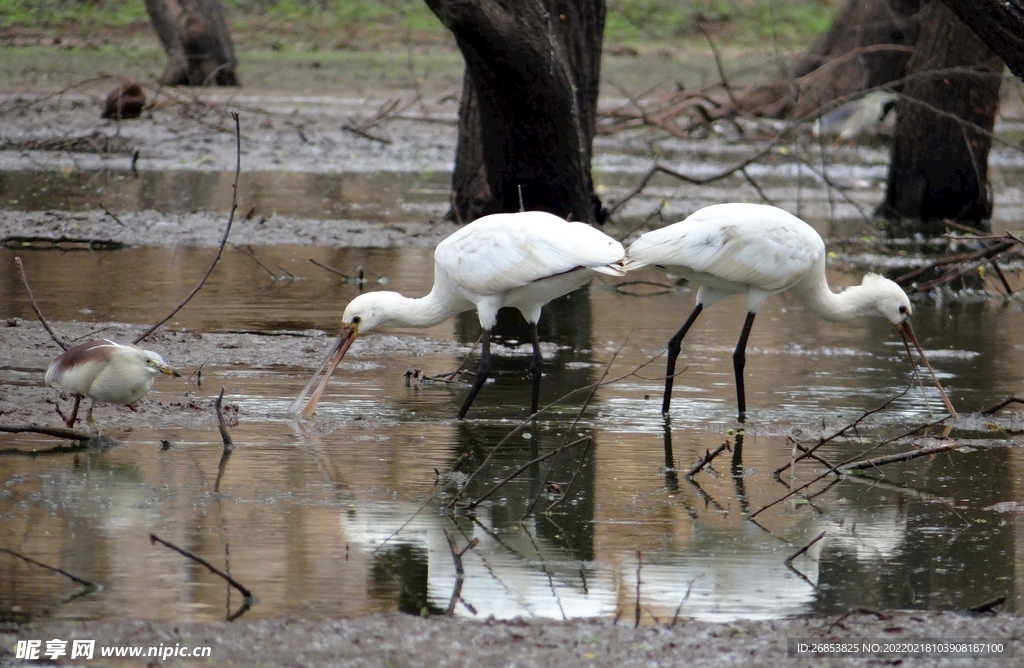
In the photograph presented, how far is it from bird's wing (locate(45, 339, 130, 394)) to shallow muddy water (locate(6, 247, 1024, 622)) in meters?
0.27

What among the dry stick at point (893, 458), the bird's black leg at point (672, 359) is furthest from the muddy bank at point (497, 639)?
the bird's black leg at point (672, 359)

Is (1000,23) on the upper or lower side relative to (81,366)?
upper

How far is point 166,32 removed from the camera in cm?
2573

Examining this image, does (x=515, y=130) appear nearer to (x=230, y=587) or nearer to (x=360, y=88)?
(x=230, y=587)

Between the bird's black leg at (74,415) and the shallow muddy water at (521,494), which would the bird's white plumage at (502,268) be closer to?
the shallow muddy water at (521,494)

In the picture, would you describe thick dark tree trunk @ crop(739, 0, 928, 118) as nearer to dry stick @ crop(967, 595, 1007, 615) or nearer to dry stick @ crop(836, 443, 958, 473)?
dry stick @ crop(836, 443, 958, 473)

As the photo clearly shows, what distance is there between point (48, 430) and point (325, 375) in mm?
1474

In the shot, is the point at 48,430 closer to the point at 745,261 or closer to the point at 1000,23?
the point at 745,261

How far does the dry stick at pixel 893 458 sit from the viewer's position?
5.41 meters

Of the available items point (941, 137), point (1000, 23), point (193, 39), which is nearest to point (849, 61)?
point (941, 137)

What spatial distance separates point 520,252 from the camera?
6805mm

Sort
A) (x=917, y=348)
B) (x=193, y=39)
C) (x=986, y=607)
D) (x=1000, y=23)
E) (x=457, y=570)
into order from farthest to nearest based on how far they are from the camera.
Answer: (x=193, y=39), (x=917, y=348), (x=1000, y=23), (x=457, y=570), (x=986, y=607)

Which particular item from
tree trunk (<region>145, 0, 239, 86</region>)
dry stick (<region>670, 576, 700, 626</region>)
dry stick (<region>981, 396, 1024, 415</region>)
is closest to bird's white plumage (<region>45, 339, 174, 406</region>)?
dry stick (<region>670, 576, 700, 626</region>)

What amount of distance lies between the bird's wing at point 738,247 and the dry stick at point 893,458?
61.3 inches
